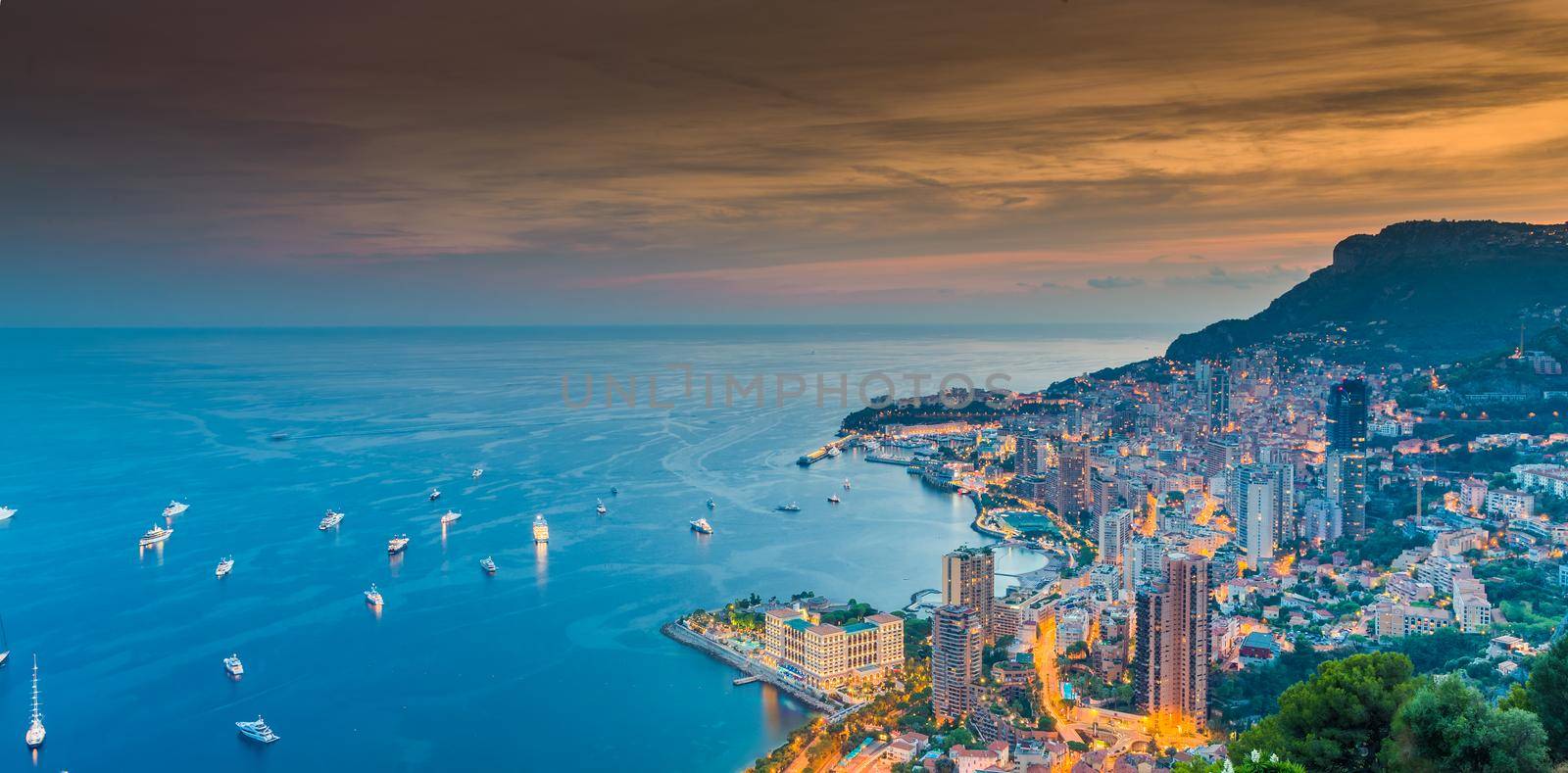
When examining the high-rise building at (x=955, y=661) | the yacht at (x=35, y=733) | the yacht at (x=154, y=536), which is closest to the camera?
the yacht at (x=35, y=733)


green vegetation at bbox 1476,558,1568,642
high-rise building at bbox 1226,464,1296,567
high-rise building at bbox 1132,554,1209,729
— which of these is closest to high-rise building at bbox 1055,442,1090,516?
high-rise building at bbox 1226,464,1296,567

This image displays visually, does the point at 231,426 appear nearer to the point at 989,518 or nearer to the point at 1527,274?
the point at 989,518

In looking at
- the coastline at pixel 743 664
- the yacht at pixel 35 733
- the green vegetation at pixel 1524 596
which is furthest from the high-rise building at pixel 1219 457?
the yacht at pixel 35 733

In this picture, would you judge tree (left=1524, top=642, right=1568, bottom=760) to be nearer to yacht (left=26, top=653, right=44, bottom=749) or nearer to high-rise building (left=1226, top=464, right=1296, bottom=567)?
yacht (left=26, top=653, right=44, bottom=749)

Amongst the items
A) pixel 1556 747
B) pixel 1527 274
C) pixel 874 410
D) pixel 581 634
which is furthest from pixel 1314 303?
pixel 1556 747

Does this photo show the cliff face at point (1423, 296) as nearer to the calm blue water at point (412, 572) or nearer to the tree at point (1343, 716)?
the calm blue water at point (412, 572)
